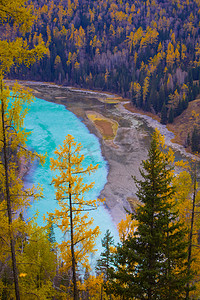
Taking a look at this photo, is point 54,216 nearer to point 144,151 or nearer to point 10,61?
point 10,61

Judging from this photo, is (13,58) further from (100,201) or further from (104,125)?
(104,125)

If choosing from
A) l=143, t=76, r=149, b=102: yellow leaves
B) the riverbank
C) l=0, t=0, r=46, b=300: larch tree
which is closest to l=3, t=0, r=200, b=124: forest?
l=143, t=76, r=149, b=102: yellow leaves

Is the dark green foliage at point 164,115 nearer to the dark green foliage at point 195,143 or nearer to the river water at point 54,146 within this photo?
the dark green foliage at point 195,143

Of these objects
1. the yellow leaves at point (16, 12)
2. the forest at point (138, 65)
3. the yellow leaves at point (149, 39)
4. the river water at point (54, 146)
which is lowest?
the river water at point (54, 146)

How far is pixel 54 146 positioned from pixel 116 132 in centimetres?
2234

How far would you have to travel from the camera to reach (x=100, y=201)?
44.4 ft

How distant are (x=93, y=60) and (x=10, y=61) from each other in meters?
190

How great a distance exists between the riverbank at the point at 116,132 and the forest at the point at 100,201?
15.5ft

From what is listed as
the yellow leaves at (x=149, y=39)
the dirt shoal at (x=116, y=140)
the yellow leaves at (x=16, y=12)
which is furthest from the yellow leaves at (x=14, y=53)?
the yellow leaves at (x=149, y=39)

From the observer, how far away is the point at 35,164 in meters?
59.9

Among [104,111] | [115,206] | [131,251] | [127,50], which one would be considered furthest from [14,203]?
[127,50]

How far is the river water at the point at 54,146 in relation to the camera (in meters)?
42.6

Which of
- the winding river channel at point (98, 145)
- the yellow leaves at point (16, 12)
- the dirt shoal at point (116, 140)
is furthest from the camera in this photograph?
the dirt shoal at point (116, 140)

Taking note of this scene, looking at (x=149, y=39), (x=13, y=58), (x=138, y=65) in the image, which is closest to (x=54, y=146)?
(x=13, y=58)
